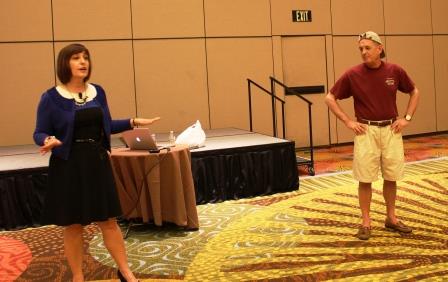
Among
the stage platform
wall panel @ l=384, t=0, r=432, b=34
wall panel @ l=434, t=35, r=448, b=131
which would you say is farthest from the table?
wall panel @ l=434, t=35, r=448, b=131

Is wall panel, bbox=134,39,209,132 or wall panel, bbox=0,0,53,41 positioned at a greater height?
wall panel, bbox=0,0,53,41

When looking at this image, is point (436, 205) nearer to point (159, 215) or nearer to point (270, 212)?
point (270, 212)

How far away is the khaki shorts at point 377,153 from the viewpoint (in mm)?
3728

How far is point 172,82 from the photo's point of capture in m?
8.12

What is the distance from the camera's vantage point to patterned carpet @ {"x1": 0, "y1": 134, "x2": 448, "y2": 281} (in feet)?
10.6

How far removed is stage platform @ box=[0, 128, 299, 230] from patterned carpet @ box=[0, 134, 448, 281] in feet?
0.62

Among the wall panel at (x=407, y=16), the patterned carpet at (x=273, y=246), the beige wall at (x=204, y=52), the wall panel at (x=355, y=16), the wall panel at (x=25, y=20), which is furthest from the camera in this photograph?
the wall panel at (x=407, y=16)

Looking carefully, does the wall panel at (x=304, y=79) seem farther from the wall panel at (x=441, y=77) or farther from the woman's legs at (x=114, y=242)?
the woman's legs at (x=114, y=242)

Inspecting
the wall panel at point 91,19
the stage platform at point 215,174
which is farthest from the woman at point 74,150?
the wall panel at point 91,19

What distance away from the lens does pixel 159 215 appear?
435cm

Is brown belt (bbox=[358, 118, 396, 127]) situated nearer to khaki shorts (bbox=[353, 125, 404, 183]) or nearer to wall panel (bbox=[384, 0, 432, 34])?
khaki shorts (bbox=[353, 125, 404, 183])

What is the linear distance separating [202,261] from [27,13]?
5.16 metres

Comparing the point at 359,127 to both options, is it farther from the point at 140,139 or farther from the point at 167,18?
the point at 167,18

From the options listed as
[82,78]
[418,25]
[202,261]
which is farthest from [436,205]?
[418,25]
